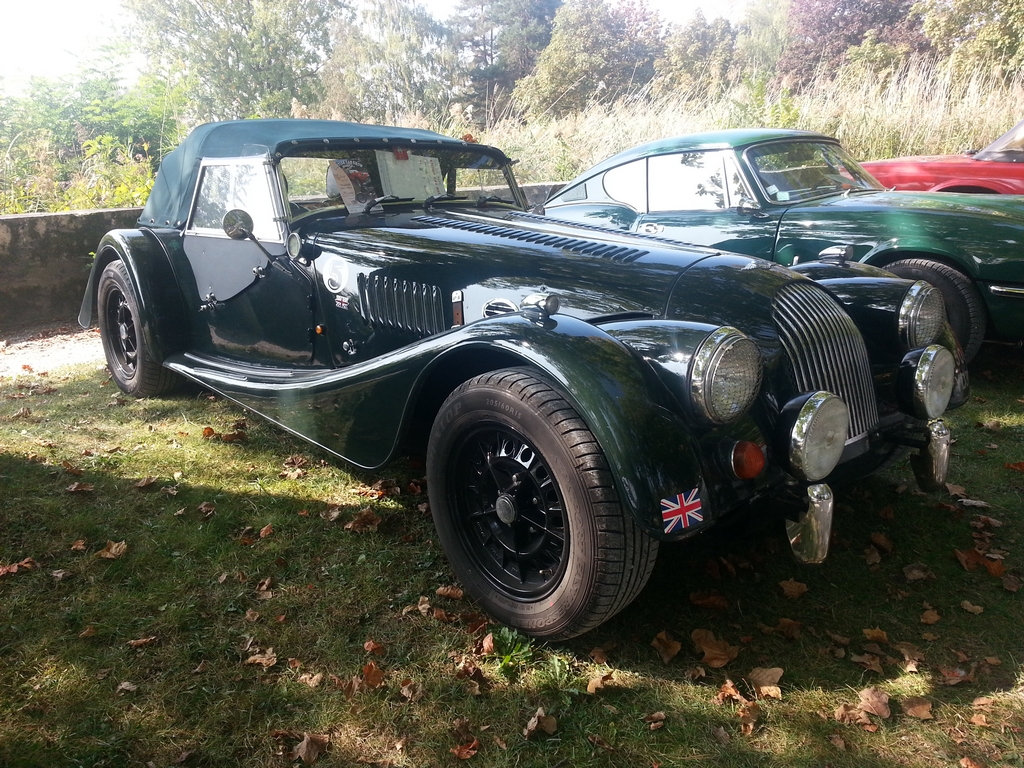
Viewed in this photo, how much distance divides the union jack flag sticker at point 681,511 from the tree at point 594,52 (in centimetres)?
3781

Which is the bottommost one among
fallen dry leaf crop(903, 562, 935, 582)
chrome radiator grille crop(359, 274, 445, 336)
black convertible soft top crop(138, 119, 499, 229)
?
fallen dry leaf crop(903, 562, 935, 582)

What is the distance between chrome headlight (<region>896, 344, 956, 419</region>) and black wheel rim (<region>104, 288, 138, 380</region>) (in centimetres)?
442

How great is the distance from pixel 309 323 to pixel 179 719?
203cm

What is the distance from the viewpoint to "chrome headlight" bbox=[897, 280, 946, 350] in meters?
3.04

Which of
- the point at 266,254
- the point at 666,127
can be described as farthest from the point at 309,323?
the point at 666,127

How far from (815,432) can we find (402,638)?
1.56 m

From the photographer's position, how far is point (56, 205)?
879 centimetres

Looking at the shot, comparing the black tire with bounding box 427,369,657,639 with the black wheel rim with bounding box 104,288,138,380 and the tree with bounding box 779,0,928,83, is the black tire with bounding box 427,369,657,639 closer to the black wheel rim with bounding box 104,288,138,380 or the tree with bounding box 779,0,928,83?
the black wheel rim with bounding box 104,288,138,380

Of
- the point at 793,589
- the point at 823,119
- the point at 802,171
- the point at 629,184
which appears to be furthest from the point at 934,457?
the point at 823,119

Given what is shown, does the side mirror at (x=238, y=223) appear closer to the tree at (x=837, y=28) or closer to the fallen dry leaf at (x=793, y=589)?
the fallen dry leaf at (x=793, y=589)

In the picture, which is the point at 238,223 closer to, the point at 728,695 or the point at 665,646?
the point at 665,646

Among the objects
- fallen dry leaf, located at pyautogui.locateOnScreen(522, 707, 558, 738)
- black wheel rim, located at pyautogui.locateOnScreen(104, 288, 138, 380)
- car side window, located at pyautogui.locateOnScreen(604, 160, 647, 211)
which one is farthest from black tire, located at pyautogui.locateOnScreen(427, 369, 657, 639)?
car side window, located at pyautogui.locateOnScreen(604, 160, 647, 211)

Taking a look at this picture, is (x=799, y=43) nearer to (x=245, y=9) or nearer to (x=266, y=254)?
(x=245, y=9)

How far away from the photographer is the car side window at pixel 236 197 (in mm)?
3816
